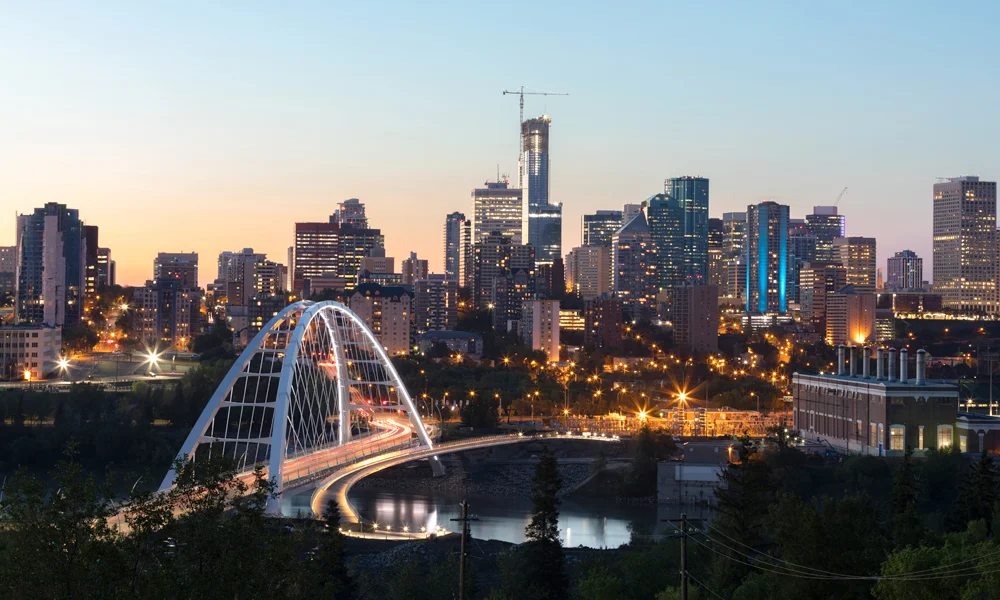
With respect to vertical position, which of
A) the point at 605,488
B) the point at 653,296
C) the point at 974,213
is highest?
the point at 974,213

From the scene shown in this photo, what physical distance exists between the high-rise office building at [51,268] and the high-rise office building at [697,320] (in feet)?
154

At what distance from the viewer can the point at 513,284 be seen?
393 ft

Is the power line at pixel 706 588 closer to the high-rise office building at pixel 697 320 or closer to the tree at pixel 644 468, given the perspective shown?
the tree at pixel 644 468

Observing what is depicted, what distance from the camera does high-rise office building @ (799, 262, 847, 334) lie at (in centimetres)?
13688

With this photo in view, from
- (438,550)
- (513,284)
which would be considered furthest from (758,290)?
(438,550)

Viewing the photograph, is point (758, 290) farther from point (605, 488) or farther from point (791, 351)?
point (605, 488)

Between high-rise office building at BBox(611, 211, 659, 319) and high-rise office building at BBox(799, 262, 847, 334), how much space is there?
56.8 feet

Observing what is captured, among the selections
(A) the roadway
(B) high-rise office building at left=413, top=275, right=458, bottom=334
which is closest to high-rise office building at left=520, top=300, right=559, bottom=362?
(B) high-rise office building at left=413, top=275, right=458, bottom=334

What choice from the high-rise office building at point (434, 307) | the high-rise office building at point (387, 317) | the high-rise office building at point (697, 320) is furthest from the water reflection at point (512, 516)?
the high-rise office building at point (434, 307)

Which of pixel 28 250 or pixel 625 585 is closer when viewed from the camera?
pixel 625 585

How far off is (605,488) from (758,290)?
130 m

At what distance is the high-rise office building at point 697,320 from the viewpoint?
10306 centimetres

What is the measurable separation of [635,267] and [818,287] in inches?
859

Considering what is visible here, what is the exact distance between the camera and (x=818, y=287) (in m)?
146
